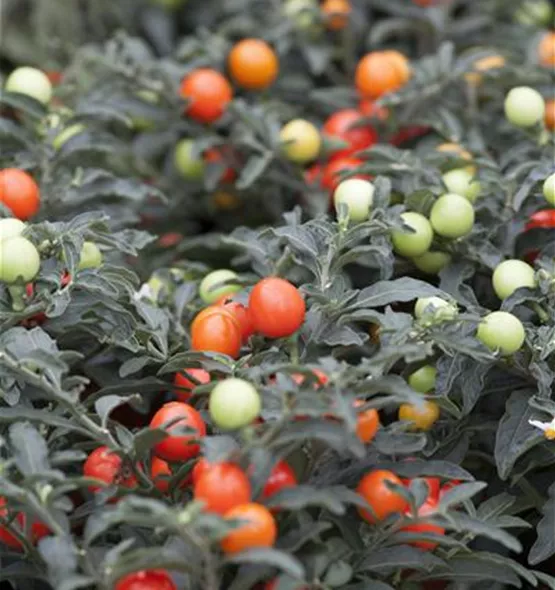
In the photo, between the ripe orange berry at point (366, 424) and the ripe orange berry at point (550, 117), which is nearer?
the ripe orange berry at point (366, 424)

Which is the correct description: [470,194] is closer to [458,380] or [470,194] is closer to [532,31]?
[458,380]

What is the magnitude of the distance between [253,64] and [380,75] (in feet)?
0.83

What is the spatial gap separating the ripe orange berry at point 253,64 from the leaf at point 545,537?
1112 millimetres

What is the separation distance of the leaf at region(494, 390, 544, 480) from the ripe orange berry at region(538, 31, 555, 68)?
37.3 inches

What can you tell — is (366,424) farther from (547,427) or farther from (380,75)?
(380,75)

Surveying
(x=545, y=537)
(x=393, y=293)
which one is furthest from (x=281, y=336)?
(x=545, y=537)

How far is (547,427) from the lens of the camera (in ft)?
4.26

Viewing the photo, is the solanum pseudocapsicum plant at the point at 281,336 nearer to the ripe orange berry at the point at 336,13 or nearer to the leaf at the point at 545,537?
the leaf at the point at 545,537

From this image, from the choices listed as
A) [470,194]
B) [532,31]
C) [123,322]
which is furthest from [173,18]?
[123,322]

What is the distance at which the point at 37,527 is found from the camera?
1229 mm

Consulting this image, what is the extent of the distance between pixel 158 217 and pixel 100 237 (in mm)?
763

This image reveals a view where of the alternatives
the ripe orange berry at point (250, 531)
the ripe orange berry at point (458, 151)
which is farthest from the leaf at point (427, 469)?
the ripe orange berry at point (458, 151)

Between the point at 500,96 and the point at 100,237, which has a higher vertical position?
the point at 100,237

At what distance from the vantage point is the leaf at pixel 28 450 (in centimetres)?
115
